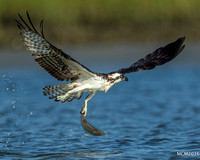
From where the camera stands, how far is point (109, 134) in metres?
9.91

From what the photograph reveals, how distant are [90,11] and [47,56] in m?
13.3

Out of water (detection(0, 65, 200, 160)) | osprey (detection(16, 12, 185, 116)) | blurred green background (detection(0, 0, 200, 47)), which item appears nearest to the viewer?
osprey (detection(16, 12, 185, 116))

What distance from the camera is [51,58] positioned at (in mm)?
8219

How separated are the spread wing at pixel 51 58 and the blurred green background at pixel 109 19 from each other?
37.9ft

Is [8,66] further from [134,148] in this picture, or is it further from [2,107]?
[134,148]

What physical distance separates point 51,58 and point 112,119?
3.68 metres

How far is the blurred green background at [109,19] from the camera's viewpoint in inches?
802

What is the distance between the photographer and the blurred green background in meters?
20.4

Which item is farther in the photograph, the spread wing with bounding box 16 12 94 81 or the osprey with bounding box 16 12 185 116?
the osprey with bounding box 16 12 185 116

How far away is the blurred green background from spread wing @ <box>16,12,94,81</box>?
37.9ft

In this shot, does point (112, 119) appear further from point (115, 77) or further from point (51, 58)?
point (51, 58)

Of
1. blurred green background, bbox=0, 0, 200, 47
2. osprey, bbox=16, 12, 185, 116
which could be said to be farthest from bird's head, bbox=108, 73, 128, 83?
blurred green background, bbox=0, 0, 200, 47

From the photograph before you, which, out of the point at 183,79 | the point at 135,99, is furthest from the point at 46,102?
the point at 183,79

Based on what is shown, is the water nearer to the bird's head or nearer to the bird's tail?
the bird's tail
